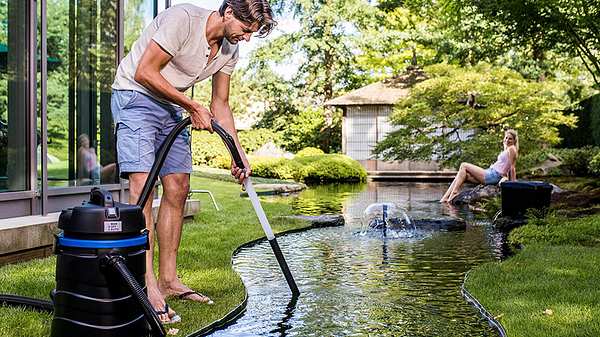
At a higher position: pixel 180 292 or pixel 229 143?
pixel 229 143

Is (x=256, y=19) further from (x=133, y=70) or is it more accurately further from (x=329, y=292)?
(x=329, y=292)

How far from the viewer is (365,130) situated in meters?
23.4

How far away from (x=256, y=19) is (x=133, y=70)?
2.02ft

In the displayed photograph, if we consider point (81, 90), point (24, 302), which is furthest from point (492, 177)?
point (24, 302)

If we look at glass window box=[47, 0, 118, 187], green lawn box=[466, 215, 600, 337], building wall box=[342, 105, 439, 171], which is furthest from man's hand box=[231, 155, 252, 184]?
building wall box=[342, 105, 439, 171]

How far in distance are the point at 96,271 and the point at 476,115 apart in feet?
42.6

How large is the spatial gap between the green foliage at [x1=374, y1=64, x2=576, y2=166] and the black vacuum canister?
1206cm

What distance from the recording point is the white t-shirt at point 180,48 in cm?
304

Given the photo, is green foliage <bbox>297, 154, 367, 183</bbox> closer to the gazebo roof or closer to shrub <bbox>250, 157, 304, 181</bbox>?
shrub <bbox>250, 157, 304, 181</bbox>

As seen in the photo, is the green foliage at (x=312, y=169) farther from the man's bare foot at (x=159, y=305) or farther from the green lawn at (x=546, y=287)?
the man's bare foot at (x=159, y=305)

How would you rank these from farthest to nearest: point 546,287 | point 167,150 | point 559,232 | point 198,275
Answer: point 559,232, point 198,275, point 546,287, point 167,150

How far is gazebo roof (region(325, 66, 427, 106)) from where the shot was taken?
22422 millimetres

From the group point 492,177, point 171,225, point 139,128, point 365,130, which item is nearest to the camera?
point 139,128

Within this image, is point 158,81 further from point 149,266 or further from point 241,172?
point 149,266
